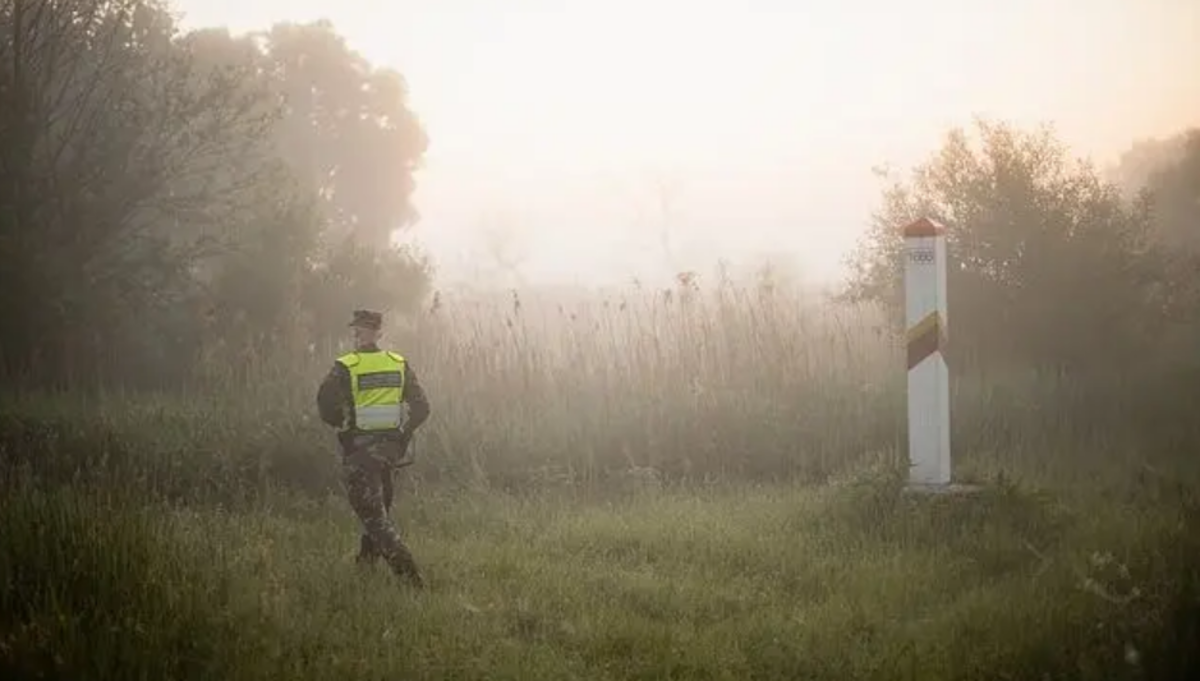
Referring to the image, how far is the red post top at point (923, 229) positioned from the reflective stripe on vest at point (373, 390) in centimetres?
425

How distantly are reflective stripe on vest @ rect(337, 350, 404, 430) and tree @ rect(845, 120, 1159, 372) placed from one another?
9106 mm

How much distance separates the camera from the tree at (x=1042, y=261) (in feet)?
45.7

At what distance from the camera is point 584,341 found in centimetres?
1330

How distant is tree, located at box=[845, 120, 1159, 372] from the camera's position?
13.9 meters

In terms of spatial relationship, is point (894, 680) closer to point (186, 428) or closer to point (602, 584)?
point (602, 584)

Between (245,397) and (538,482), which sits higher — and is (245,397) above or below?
above

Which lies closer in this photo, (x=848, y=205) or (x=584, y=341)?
(x=584, y=341)

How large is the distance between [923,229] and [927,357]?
1.04m

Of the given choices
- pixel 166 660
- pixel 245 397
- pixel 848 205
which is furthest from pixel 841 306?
pixel 848 205

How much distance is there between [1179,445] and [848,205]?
133 metres

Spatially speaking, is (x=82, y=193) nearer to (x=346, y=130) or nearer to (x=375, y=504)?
(x=375, y=504)

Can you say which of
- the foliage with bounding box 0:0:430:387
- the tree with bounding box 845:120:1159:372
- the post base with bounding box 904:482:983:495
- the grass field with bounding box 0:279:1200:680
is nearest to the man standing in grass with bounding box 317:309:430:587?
the grass field with bounding box 0:279:1200:680

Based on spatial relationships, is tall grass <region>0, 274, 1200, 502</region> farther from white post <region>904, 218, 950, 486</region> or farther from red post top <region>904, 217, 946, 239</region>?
red post top <region>904, 217, 946, 239</region>

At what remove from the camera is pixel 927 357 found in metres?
8.20
